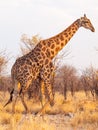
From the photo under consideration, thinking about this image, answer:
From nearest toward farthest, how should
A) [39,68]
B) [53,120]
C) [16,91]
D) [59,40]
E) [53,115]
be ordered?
[39,68]
[16,91]
[53,120]
[59,40]
[53,115]

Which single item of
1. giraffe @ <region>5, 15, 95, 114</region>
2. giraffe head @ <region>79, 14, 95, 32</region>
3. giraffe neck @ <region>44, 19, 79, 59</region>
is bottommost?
giraffe @ <region>5, 15, 95, 114</region>

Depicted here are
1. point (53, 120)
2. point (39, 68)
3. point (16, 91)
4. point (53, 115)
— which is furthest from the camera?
point (53, 115)

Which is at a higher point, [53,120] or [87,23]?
[87,23]

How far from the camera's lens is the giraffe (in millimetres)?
11508

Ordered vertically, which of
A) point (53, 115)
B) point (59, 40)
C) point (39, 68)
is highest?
point (59, 40)

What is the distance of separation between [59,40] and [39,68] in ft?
4.12

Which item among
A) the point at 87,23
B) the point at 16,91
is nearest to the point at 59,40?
the point at 87,23

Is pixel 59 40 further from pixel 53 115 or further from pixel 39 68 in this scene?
pixel 53 115

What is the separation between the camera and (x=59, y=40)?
491 inches

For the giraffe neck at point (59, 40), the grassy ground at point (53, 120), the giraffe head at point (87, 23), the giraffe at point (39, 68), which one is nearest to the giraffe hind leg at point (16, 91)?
the giraffe at point (39, 68)

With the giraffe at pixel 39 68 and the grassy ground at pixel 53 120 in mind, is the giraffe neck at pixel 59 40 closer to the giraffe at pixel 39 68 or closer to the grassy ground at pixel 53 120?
the giraffe at pixel 39 68

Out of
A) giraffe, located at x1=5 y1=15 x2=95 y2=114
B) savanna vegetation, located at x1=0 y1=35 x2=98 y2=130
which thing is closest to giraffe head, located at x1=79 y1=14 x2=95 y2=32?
giraffe, located at x1=5 y1=15 x2=95 y2=114

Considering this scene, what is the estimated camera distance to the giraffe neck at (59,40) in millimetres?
12062

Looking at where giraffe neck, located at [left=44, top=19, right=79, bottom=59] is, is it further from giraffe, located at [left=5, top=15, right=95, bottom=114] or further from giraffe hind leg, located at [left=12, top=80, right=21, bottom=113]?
giraffe hind leg, located at [left=12, top=80, right=21, bottom=113]
